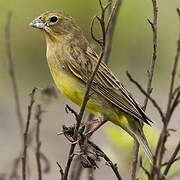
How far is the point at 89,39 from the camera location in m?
8.40

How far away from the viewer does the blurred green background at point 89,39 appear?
8477mm

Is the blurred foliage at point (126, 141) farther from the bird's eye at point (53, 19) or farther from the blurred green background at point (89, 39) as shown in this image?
the blurred green background at point (89, 39)

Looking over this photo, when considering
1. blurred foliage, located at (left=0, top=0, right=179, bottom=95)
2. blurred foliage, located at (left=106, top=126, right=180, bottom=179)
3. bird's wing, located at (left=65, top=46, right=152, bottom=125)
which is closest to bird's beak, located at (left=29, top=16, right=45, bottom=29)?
bird's wing, located at (left=65, top=46, right=152, bottom=125)

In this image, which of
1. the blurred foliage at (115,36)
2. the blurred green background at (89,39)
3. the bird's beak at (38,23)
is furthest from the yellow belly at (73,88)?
the blurred foliage at (115,36)

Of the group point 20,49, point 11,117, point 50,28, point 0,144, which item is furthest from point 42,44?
point 50,28

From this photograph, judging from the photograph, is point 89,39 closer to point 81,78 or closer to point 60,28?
point 60,28

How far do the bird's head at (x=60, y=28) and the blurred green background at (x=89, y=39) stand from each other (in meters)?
3.66

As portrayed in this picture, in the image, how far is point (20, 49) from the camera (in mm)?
9102

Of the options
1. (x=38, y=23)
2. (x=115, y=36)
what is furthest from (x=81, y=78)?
(x=115, y=36)

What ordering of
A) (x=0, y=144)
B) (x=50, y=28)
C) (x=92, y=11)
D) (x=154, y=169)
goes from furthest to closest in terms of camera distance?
(x=92, y=11) < (x=0, y=144) < (x=50, y=28) < (x=154, y=169)

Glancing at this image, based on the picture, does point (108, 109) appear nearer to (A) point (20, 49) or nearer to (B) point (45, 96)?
(B) point (45, 96)

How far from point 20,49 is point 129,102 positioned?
505cm

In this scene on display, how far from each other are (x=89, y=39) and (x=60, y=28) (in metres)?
3.77

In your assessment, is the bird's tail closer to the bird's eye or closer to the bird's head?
the bird's head
